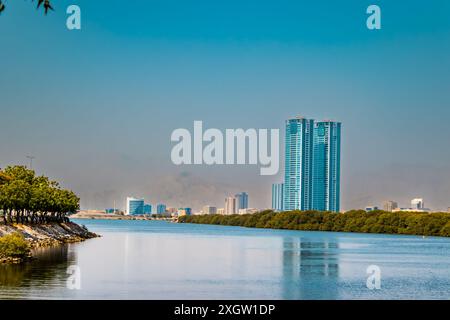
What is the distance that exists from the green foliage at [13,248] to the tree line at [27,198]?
23245 mm

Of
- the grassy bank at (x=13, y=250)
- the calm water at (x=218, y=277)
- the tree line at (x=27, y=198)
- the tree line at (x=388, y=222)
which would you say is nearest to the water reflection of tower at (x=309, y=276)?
the calm water at (x=218, y=277)

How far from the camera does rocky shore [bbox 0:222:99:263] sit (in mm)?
75875

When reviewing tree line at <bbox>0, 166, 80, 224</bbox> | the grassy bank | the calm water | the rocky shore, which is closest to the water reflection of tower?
the calm water

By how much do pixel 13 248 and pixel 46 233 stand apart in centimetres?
3598

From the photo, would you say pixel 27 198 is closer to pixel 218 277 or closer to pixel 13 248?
pixel 13 248

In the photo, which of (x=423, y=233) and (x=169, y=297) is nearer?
(x=169, y=297)

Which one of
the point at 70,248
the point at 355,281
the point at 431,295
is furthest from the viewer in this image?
the point at 70,248

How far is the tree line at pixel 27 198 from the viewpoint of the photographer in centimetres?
8331

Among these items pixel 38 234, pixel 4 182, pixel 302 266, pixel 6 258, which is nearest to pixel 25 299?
pixel 6 258

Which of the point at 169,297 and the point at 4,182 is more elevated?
the point at 4,182

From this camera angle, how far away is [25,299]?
37312 millimetres

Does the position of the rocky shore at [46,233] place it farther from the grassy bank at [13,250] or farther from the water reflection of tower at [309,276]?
the water reflection of tower at [309,276]
